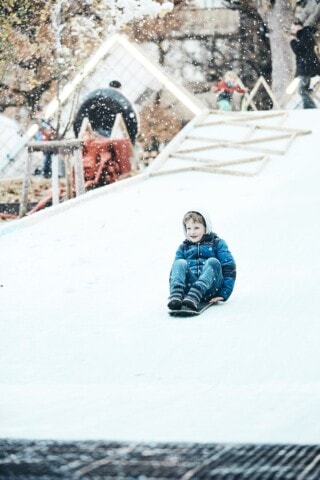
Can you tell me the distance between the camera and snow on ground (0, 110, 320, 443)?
167 cm

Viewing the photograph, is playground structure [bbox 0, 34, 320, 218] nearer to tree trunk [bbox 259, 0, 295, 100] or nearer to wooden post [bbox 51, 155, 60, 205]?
tree trunk [bbox 259, 0, 295, 100]

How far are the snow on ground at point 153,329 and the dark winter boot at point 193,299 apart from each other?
0.05 meters

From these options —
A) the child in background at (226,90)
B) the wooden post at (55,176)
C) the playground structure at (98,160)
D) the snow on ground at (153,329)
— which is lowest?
the snow on ground at (153,329)

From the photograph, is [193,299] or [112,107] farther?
[112,107]

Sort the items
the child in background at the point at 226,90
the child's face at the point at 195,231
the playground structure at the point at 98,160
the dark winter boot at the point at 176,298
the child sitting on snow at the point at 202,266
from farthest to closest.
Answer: the child in background at the point at 226,90, the playground structure at the point at 98,160, the child's face at the point at 195,231, the child sitting on snow at the point at 202,266, the dark winter boot at the point at 176,298

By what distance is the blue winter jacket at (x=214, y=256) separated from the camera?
2.96m

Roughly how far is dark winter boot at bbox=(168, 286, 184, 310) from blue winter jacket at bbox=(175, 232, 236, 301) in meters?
0.16

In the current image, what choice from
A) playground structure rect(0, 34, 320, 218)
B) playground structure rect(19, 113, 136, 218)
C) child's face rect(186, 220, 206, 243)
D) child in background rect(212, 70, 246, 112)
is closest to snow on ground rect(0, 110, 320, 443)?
child's face rect(186, 220, 206, 243)

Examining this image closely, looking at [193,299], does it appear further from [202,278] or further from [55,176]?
[55,176]

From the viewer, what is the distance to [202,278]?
9.44ft

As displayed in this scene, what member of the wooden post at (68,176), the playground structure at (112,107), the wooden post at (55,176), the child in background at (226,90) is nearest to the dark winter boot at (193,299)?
the wooden post at (55,176)

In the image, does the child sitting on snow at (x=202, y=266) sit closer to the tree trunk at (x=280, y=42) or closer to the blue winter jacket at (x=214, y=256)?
the blue winter jacket at (x=214, y=256)

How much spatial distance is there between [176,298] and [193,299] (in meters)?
0.07

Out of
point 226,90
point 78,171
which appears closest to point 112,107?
point 226,90
